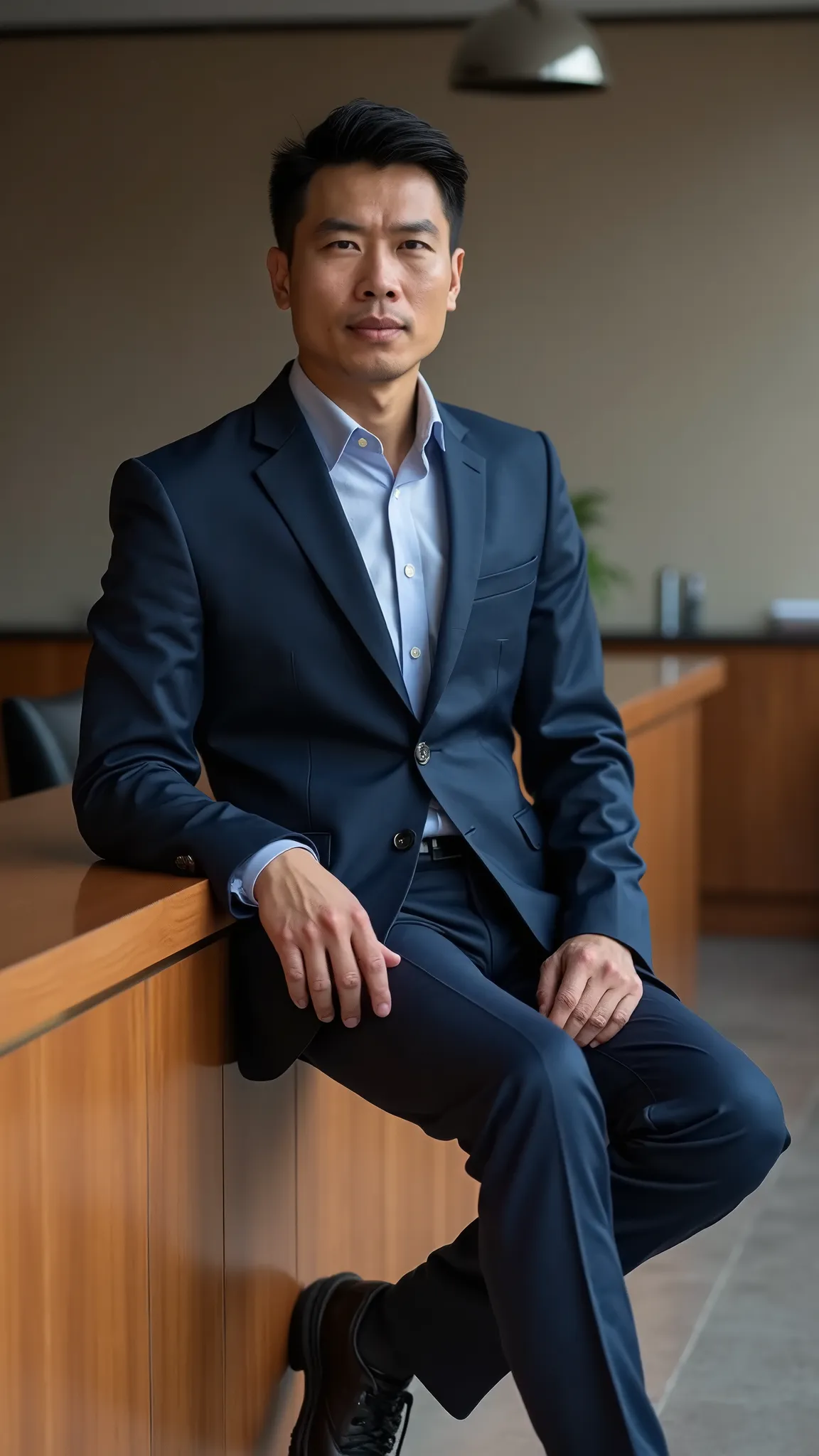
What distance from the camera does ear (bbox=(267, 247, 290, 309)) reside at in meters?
2.07

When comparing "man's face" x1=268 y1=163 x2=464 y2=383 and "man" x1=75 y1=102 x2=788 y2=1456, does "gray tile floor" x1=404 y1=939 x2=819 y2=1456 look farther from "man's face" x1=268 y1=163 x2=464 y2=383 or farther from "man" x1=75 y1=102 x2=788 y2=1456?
"man's face" x1=268 y1=163 x2=464 y2=383

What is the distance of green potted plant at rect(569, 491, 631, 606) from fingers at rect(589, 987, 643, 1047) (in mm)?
4364

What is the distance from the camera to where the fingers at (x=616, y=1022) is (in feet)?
6.31

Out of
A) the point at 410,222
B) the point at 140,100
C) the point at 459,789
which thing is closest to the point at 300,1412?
the point at 459,789

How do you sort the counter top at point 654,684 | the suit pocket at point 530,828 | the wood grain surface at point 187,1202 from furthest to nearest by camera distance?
the counter top at point 654,684 < the suit pocket at point 530,828 < the wood grain surface at point 187,1202

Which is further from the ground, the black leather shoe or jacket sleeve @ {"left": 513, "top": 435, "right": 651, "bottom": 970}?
jacket sleeve @ {"left": 513, "top": 435, "right": 651, "bottom": 970}

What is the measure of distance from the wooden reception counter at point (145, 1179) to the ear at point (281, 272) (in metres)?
0.72

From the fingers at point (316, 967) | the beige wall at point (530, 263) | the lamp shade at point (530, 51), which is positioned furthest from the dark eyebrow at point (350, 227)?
the beige wall at point (530, 263)

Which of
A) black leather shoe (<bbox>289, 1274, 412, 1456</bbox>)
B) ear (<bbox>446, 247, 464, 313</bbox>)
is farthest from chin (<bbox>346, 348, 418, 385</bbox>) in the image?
black leather shoe (<bbox>289, 1274, 412, 1456</bbox>)

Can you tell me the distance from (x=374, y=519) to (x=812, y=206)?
4790 mm

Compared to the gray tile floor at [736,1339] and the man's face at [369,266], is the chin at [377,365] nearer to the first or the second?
the man's face at [369,266]

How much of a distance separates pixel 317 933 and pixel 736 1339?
149 centimetres

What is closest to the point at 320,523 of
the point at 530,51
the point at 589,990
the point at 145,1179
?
the point at 589,990

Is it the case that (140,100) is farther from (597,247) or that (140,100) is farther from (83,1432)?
(83,1432)
